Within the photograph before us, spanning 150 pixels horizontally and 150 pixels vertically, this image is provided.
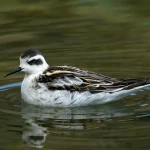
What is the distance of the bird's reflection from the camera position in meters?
12.4

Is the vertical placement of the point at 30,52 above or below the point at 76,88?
above

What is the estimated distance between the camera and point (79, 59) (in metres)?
16.8

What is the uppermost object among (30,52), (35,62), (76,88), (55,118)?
(30,52)

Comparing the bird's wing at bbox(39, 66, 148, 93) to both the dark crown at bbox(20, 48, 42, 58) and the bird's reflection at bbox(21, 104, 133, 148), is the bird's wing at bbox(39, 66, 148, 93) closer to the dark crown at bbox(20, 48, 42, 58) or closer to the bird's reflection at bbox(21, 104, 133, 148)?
the bird's reflection at bbox(21, 104, 133, 148)

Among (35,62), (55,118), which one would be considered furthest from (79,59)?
(55,118)

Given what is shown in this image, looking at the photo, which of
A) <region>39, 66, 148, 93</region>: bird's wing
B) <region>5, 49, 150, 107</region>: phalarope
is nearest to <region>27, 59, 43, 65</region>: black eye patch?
<region>5, 49, 150, 107</region>: phalarope

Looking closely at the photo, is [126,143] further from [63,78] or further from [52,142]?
[63,78]

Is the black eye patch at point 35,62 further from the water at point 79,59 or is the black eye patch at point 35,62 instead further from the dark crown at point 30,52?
the water at point 79,59

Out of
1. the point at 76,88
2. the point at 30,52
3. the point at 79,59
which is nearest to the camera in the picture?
the point at 76,88

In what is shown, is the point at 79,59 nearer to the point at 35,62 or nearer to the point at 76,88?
the point at 35,62

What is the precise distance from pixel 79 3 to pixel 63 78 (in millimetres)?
7677

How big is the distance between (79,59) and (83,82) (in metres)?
3.06

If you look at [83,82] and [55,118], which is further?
[83,82]

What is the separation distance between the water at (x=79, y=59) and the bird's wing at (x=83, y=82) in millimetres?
330
